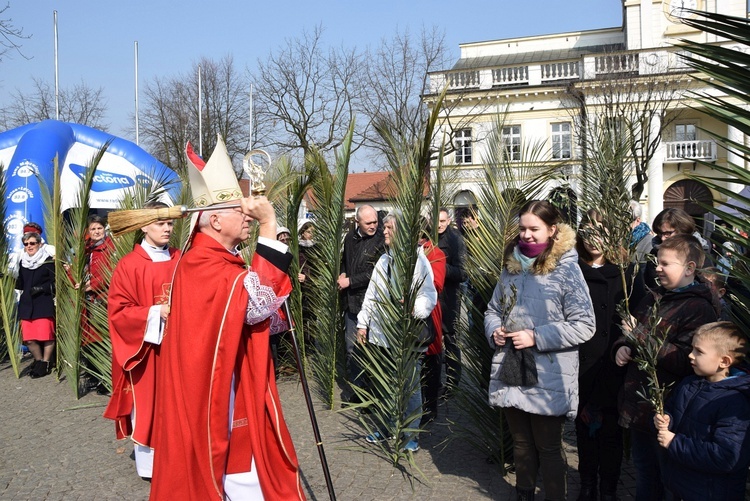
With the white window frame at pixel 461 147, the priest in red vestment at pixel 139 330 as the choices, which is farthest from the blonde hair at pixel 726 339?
the priest in red vestment at pixel 139 330

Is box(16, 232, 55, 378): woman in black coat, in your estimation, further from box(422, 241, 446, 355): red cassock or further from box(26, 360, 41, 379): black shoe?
box(422, 241, 446, 355): red cassock

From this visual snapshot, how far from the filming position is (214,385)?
3.14 meters

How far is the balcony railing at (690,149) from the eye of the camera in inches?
1227

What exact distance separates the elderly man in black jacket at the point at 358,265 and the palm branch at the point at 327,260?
0.12 metres

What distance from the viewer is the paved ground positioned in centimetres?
480

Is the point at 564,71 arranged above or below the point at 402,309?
above

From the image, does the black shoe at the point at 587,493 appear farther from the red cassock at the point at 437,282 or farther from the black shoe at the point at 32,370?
the black shoe at the point at 32,370

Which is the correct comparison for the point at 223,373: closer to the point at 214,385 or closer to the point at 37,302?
the point at 214,385

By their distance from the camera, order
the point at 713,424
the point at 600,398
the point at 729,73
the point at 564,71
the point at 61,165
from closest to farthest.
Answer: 1. the point at 729,73
2. the point at 713,424
3. the point at 600,398
4. the point at 61,165
5. the point at 564,71

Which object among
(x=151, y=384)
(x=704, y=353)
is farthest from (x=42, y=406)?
(x=704, y=353)

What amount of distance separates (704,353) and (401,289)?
2.20 m

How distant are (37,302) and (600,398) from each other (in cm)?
724

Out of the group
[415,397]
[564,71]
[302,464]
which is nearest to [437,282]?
[415,397]

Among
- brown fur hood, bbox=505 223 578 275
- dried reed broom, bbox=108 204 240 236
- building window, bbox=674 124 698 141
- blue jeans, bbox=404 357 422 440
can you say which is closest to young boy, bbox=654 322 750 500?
brown fur hood, bbox=505 223 578 275
